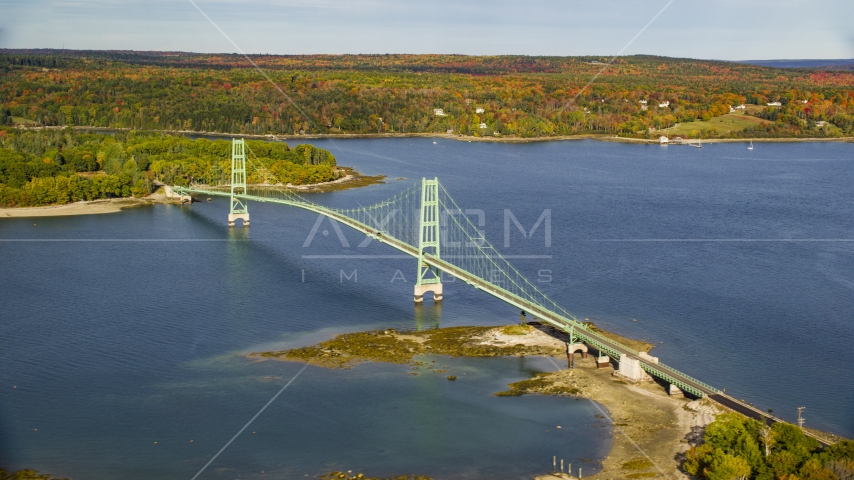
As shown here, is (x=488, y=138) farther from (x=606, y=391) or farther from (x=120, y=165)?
(x=606, y=391)

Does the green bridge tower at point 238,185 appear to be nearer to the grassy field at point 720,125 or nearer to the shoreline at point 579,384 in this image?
the shoreline at point 579,384

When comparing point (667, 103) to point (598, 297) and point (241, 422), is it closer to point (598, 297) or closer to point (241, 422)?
point (598, 297)

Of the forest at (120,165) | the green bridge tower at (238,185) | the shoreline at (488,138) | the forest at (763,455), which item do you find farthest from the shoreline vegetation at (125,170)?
the forest at (763,455)

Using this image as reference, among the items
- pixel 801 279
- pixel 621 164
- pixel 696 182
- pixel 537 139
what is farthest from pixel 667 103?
pixel 801 279

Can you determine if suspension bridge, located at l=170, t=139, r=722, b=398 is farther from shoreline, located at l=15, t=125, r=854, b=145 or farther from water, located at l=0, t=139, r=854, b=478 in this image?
shoreline, located at l=15, t=125, r=854, b=145

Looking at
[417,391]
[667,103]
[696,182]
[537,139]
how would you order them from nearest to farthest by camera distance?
[417,391]
[696,182]
[537,139]
[667,103]

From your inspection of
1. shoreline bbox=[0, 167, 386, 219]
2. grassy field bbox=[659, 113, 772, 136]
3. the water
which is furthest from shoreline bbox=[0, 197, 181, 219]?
grassy field bbox=[659, 113, 772, 136]

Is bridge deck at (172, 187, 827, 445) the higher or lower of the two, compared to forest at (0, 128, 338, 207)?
lower
